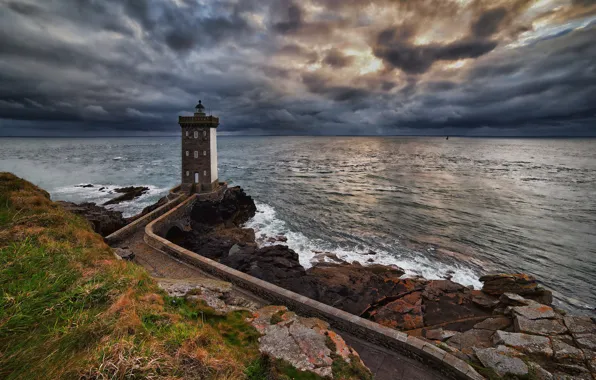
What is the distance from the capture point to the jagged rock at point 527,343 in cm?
787

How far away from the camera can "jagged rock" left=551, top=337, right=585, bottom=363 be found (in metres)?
7.59

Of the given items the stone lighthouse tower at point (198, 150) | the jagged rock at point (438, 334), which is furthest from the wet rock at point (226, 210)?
the jagged rock at point (438, 334)

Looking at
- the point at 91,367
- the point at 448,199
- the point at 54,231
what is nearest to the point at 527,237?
the point at 448,199

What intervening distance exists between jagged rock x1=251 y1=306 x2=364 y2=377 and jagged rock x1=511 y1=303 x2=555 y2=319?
851 centimetres

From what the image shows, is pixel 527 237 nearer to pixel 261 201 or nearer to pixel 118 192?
pixel 261 201

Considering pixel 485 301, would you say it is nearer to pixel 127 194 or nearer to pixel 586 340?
pixel 586 340

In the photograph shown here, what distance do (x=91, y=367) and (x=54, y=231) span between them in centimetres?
664

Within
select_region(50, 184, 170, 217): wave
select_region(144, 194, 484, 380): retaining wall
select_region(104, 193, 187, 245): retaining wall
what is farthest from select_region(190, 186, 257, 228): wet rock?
select_region(144, 194, 484, 380): retaining wall

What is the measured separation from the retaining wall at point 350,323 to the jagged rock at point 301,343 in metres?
1.88

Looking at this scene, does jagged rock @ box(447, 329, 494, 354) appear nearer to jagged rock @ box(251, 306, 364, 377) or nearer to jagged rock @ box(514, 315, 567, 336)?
jagged rock @ box(514, 315, 567, 336)

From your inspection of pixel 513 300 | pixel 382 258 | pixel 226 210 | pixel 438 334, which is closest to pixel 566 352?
pixel 438 334

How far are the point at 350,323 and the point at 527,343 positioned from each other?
19.3 feet

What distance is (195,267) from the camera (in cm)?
1305

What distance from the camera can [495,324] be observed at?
10.6 meters
